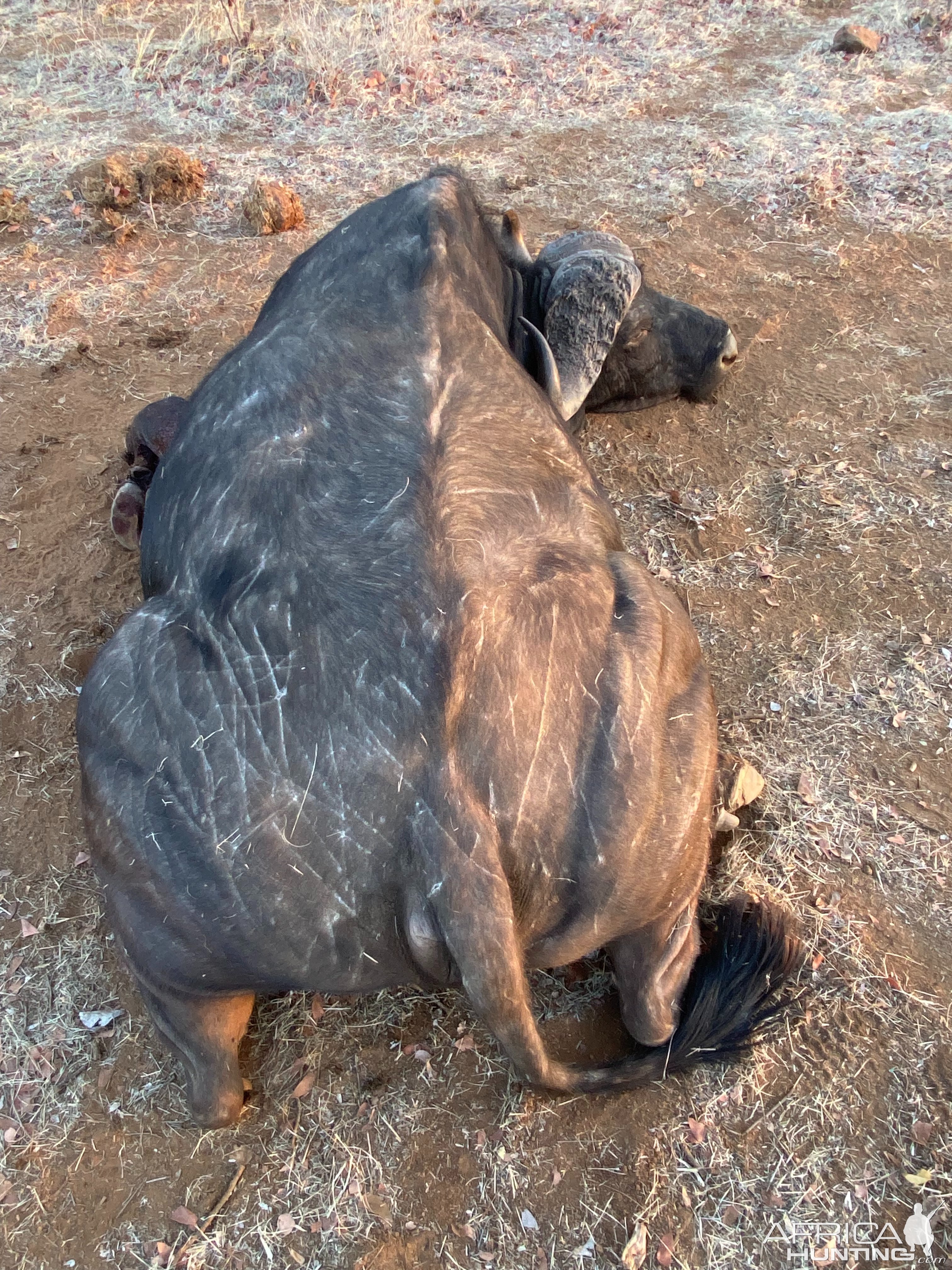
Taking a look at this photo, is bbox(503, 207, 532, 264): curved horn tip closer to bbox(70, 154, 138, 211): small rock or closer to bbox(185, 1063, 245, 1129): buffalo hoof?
bbox(185, 1063, 245, 1129): buffalo hoof

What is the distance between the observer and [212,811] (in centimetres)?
216

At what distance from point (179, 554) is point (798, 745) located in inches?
94.3

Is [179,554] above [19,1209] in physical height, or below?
above

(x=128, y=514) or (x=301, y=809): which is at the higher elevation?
(x=301, y=809)

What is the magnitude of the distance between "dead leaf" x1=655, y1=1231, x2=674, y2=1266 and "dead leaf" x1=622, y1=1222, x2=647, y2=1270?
3cm

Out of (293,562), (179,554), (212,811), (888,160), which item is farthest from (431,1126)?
(888,160)

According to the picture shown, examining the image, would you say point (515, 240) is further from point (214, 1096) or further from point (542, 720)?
point (214, 1096)

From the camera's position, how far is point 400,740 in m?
2.08

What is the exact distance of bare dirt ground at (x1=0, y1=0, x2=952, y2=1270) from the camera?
7.55 ft

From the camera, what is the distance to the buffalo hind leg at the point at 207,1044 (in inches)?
90.6

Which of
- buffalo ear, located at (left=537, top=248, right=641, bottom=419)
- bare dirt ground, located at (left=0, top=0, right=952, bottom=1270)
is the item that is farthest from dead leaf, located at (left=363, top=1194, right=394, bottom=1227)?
buffalo ear, located at (left=537, top=248, right=641, bottom=419)

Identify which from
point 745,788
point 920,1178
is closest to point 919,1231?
point 920,1178

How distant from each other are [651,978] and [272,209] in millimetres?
5991

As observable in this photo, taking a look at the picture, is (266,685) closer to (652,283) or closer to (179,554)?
(179,554)
